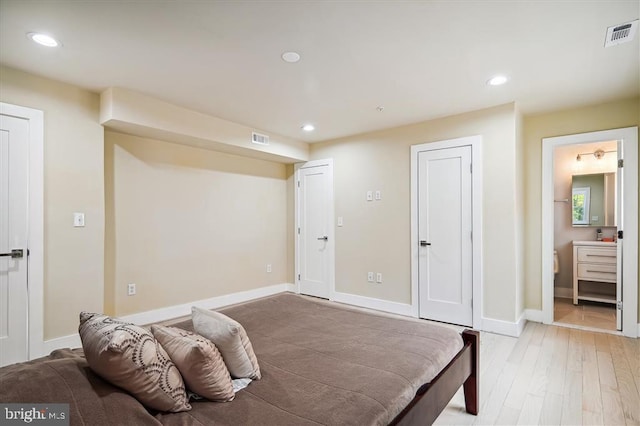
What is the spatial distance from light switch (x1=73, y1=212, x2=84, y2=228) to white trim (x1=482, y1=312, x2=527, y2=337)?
428 centimetres

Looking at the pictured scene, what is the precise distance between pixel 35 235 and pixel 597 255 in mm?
6536

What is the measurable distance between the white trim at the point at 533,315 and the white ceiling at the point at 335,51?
7.86ft

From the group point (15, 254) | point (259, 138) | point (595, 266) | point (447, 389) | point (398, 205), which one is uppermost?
point (259, 138)

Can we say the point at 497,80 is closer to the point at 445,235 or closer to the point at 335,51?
the point at 335,51

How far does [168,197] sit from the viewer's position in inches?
154

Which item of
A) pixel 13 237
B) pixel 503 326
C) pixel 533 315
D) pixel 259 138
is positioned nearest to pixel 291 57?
pixel 259 138

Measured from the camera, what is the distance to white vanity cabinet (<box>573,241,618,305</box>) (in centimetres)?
425

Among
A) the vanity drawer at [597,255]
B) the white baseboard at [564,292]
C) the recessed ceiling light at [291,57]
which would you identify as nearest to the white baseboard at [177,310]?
the recessed ceiling light at [291,57]

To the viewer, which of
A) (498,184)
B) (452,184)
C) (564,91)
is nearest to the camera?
(564,91)

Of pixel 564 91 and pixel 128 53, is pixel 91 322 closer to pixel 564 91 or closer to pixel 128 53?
pixel 128 53

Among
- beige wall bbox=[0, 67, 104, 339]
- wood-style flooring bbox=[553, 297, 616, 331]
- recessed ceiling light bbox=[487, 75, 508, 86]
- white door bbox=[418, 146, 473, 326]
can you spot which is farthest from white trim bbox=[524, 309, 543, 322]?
beige wall bbox=[0, 67, 104, 339]

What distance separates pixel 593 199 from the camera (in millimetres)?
4691

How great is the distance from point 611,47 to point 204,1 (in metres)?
2.84

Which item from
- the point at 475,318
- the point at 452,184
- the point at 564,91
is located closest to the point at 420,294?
the point at 475,318
